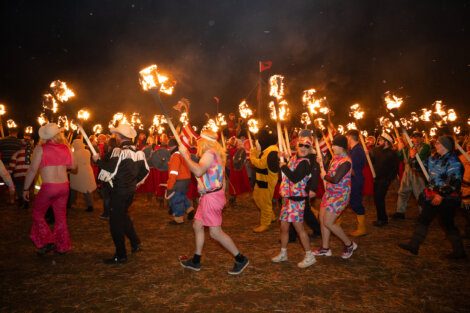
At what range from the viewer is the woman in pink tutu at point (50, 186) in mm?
5949

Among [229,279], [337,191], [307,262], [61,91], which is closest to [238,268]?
[229,279]

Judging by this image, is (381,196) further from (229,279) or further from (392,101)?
(229,279)

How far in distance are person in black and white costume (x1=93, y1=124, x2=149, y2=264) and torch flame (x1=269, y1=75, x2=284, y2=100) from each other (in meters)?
2.52

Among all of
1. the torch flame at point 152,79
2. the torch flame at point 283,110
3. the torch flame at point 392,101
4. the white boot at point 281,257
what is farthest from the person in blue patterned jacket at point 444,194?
the torch flame at point 152,79

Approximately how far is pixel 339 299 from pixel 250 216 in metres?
5.22

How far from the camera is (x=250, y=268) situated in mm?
5664

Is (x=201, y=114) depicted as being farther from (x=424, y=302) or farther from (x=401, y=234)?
(x=424, y=302)

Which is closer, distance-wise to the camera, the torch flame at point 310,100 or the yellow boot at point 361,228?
the torch flame at point 310,100

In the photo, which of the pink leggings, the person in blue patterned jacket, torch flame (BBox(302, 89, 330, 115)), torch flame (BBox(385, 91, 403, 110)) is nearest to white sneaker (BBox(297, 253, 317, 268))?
the person in blue patterned jacket

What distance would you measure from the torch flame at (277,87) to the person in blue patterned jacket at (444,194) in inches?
108

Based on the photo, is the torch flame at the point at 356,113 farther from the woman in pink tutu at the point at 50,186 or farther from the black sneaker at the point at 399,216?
the woman in pink tutu at the point at 50,186

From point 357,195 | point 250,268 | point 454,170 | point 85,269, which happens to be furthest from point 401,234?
point 85,269

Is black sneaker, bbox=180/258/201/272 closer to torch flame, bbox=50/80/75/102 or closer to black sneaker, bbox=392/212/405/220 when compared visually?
torch flame, bbox=50/80/75/102

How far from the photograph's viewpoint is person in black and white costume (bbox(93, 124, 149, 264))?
5699 millimetres
